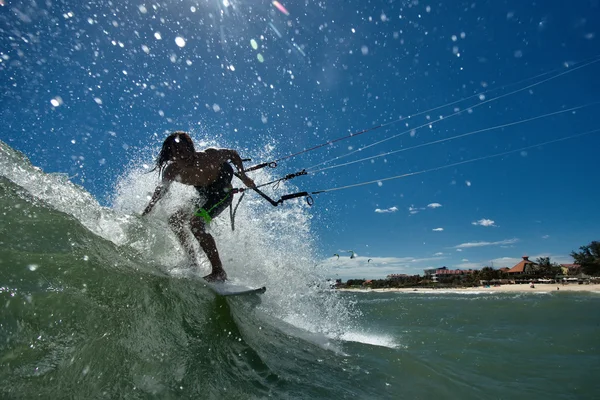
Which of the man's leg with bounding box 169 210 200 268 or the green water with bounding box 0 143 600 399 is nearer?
the green water with bounding box 0 143 600 399

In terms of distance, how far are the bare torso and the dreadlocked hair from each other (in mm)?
123

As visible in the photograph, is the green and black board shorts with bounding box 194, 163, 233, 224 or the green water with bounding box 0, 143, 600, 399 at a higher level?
the green and black board shorts with bounding box 194, 163, 233, 224

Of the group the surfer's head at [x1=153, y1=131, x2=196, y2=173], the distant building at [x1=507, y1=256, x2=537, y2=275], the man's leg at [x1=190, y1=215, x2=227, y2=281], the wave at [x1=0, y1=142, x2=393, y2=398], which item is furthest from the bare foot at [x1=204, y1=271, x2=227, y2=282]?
the distant building at [x1=507, y1=256, x2=537, y2=275]

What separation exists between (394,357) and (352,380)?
1179 mm

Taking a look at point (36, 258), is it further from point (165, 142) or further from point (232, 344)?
point (165, 142)

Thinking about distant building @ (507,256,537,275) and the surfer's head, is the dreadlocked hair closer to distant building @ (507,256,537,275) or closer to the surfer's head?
the surfer's head

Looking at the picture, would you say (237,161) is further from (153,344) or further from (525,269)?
(525,269)

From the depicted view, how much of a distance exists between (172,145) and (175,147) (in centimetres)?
4

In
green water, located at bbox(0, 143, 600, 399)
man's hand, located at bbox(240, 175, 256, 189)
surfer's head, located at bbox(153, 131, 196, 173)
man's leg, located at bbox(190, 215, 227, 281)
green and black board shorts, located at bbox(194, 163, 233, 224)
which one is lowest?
green water, located at bbox(0, 143, 600, 399)

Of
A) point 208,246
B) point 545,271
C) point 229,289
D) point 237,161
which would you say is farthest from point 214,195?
point 545,271

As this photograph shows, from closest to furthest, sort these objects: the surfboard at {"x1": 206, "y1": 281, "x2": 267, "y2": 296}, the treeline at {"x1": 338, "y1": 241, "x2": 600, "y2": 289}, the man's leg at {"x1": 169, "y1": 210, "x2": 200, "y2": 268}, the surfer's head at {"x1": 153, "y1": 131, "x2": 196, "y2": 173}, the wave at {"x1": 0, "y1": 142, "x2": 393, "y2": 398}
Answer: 1. the wave at {"x1": 0, "y1": 142, "x2": 393, "y2": 398}
2. the surfboard at {"x1": 206, "y1": 281, "x2": 267, "y2": 296}
3. the surfer's head at {"x1": 153, "y1": 131, "x2": 196, "y2": 173}
4. the man's leg at {"x1": 169, "y1": 210, "x2": 200, "y2": 268}
5. the treeline at {"x1": 338, "y1": 241, "x2": 600, "y2": 289}

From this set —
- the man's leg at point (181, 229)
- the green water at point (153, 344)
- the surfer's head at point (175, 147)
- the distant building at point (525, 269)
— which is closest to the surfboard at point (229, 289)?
the green water at point (153, 344)

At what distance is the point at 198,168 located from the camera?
4.26 meters

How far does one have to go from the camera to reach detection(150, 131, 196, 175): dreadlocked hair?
3.92 m
